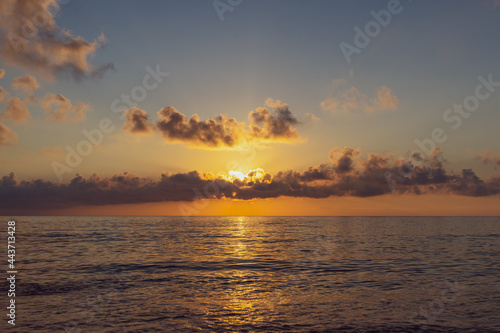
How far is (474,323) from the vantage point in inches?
782

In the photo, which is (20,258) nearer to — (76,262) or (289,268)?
(76,262)

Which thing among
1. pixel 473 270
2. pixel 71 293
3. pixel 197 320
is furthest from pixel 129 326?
pixel 473 270

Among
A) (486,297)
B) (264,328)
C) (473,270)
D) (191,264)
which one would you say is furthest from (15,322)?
(473,270)

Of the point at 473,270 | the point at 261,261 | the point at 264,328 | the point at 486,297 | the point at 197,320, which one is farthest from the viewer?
the point at 261,261

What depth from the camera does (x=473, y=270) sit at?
1521 inches

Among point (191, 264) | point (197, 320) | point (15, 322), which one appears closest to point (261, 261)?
point (191, 264)

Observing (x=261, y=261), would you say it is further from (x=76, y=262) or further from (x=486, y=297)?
(x=486, y=297)

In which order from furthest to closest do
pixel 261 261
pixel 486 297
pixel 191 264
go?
1. pixel 261 261
2. pixel 191 264
3. pixel 486 297

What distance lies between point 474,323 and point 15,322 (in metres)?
25.1

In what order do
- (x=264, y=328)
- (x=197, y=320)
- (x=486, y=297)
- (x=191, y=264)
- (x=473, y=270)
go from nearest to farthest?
1. (x=264, y=328)
2. (x=197, y=320)
3. (x=486, y=297)
4. (x=473, y=270)
5. (x=191, y=264)

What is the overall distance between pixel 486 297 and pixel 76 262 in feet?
141

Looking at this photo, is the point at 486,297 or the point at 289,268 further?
the point at 289,268

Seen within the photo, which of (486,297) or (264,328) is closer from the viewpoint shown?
(264,328)

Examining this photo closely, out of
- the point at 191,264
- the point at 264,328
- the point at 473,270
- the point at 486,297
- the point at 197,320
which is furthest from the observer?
the point at 191,264
